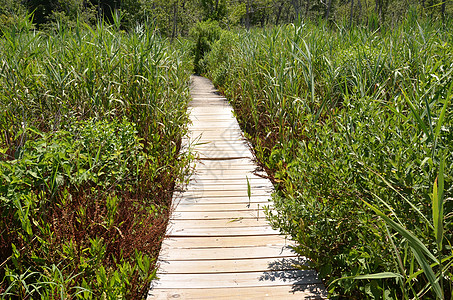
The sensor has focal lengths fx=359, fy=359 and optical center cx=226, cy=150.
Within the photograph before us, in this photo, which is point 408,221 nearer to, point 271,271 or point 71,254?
point 271,271

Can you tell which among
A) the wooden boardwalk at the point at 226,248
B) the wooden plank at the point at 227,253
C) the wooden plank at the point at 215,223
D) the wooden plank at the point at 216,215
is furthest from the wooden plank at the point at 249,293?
the wooden plank at the point at 216,215

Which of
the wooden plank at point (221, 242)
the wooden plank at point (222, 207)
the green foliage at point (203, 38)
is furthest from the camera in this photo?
the green foliage at point (203, 38)

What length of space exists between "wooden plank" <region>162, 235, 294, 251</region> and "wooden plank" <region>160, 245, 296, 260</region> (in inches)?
1.6

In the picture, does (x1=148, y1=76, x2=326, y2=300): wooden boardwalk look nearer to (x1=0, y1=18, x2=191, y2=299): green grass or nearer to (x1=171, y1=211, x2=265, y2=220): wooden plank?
(x1=171, y1=211, x2=265, y2=220): wooden plank

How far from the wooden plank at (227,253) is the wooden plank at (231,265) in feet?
0.15

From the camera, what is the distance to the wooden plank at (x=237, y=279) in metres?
2.21

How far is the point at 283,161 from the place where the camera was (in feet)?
12.5

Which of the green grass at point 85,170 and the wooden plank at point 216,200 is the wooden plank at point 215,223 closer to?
the green grass at point 85,170

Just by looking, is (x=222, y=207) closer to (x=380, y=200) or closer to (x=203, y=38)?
(x=380, y=200)

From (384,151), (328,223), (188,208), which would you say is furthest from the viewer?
(188,208)

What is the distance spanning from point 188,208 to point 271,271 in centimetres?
111

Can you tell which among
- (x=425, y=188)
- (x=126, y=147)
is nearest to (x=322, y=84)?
(x=126, y=147)

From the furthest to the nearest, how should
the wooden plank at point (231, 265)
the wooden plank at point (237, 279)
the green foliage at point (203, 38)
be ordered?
the green foliage at point (203, 38)
the wooden plank at point (231, 265)
the wooden plank at point (237, 279)

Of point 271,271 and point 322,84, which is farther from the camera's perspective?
point 322,84
